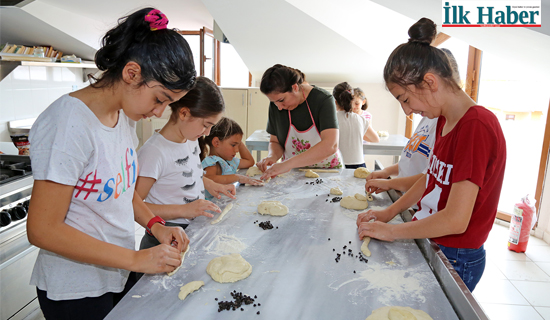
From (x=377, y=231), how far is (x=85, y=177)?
0.94m

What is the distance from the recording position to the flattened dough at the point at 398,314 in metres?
0.86

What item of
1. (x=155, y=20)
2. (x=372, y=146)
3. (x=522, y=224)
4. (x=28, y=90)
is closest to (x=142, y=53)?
(x=155, y=20)

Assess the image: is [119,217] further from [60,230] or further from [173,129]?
[173,129]

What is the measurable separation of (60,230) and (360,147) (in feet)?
9.15

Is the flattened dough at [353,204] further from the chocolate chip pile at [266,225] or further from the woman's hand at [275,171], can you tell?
the woman's hand at [275,171]

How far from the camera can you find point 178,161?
1.54 m

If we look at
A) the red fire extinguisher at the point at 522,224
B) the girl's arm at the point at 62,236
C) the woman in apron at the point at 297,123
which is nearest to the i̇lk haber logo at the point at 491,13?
the woman in apron at the point at 297,123

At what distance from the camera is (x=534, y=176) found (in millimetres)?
3789

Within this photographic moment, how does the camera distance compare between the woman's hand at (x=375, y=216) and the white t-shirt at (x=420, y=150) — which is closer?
the woman's hand at (x=375, y=216)

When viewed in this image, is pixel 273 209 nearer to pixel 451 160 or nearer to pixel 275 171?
pixel 275 171

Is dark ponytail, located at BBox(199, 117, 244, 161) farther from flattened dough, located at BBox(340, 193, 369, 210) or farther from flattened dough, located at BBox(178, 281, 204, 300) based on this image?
flattened dough, located at BBox(178, 281, 204, 300)

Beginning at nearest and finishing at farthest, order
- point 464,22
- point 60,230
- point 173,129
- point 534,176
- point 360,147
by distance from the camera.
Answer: point 60,230, point 173,129, point 464,22, point 360,147, point 534,176

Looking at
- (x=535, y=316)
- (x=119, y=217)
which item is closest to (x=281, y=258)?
(x=119, y=217)

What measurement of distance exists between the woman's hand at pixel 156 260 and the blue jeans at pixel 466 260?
34.6 inches
